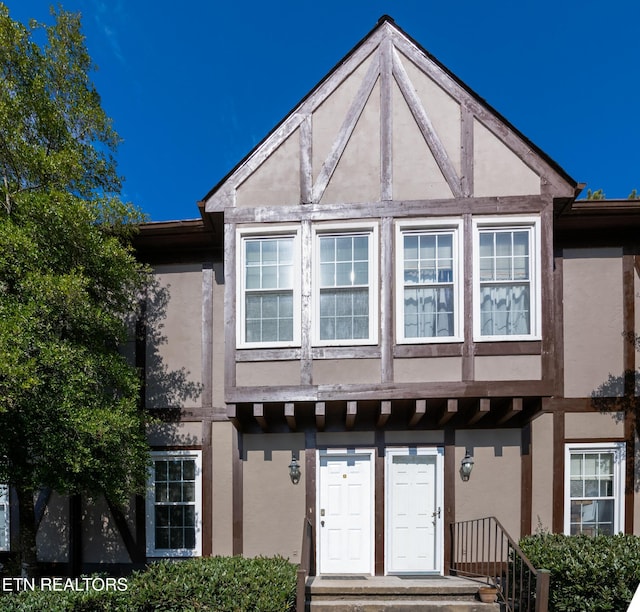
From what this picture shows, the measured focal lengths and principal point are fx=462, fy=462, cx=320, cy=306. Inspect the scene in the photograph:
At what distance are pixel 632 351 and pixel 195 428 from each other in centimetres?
735

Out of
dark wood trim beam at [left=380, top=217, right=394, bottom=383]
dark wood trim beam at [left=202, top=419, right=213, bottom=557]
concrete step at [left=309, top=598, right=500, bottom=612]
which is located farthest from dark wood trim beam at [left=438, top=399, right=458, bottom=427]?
dark wood trim beam at [left=202, top=419, right=213, bottom=557]

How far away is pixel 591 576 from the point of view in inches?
219

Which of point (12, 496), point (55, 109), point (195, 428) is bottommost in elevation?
point (12, 496)

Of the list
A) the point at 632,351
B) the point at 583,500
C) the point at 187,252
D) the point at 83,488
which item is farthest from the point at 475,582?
the point at 187,252

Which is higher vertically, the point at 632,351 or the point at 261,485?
the point at 632,351

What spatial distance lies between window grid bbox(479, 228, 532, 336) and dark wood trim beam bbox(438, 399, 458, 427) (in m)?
1.12

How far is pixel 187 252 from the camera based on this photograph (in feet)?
26.7

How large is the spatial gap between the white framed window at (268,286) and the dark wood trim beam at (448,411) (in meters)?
2.47

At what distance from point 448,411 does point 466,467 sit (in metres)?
1.22

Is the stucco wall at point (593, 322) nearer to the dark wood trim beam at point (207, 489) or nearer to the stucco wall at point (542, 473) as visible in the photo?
the stucco wall at point (542, 473)

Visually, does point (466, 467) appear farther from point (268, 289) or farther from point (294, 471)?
point (268, 289)

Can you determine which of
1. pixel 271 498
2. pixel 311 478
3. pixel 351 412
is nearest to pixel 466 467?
pixel 351 412

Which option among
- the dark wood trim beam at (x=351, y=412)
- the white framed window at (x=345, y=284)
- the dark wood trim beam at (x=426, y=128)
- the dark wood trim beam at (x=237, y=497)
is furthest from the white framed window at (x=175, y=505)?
the dark wood trim beam at (x=426, y=128)

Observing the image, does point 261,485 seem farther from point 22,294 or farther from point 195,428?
point 22,294
